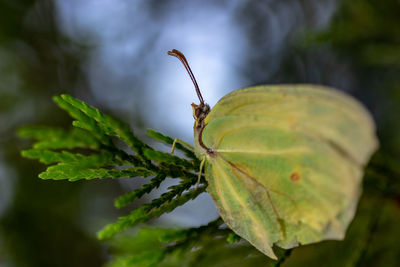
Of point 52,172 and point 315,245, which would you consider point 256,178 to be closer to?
point 52,172

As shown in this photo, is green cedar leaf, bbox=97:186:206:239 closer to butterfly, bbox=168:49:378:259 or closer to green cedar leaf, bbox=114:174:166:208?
green cedar leaf, bbox=114:174:166:208

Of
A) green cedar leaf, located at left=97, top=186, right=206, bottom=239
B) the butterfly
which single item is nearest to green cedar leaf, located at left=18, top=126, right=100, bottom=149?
green cedar leaf, located at left=97, top=186, right=206, bottom=239

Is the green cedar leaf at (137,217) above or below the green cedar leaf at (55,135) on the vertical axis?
below

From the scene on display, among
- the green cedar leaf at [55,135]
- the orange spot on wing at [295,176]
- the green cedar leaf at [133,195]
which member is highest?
the green cedar leaf at [55,135]

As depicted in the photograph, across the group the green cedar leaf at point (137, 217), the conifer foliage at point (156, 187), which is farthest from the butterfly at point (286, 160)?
the green cedar leaf at point (137, 217)

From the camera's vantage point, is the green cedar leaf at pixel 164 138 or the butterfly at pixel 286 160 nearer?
the butterfly at pixel 286 160

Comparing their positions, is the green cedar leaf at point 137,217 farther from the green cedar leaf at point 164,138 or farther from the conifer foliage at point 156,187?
the green cedar leaf at point 164,138

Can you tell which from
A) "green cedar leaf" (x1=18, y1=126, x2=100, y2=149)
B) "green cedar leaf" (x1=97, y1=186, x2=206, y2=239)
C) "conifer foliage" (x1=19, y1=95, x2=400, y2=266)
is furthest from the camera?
"green cedar leaf" (x1=97, y1=186, x2=206, y2=239)

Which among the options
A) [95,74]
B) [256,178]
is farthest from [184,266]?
[95,74]

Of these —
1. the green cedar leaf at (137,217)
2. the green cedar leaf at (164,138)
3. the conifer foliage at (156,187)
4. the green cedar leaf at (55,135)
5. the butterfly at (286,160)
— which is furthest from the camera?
the green cedar leaf at (164,138)
